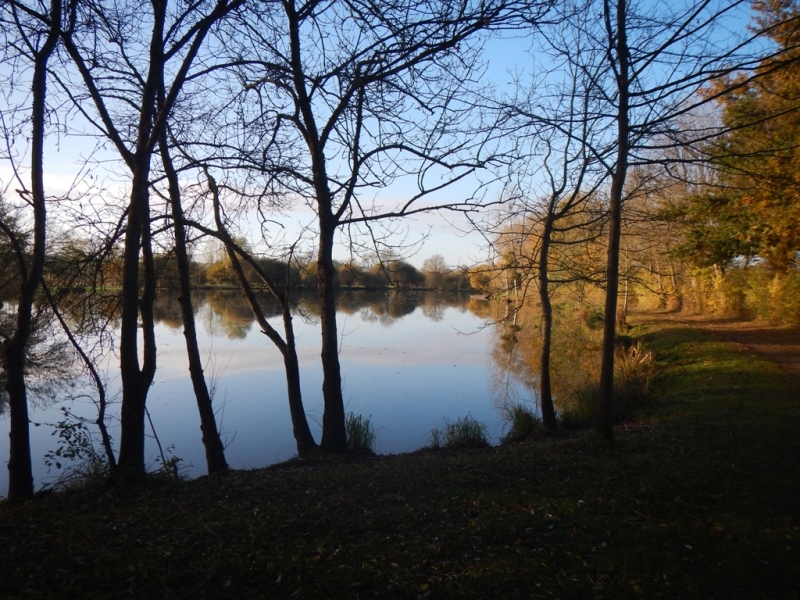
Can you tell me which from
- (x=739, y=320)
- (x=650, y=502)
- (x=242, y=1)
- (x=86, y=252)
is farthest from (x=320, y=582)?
(x=739, y=320)

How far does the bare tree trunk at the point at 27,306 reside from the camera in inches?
242

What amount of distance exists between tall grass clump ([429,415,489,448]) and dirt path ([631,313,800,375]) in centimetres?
761

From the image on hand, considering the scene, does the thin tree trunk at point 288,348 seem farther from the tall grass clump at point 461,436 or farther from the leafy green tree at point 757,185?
the leafy green tree at point 757,185

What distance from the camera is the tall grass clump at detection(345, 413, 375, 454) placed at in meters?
10.9

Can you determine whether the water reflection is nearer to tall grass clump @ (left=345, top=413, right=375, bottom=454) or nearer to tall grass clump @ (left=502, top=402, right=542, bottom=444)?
tall grass clump @ (left=502, top=402, right=542, bottom=444)

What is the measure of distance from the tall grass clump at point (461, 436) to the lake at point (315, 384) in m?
1.04

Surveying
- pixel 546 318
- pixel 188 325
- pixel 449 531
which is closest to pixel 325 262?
pixel 188 325

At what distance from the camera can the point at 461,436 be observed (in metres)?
11.3

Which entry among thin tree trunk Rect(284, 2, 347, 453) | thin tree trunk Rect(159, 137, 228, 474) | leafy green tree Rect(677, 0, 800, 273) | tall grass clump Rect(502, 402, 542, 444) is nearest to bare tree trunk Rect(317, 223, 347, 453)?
thin tree trunk Rect(284, 2, 347, 453)

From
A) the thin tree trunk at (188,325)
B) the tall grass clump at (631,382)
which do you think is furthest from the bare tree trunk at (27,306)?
the tall grass clump at (631,382)

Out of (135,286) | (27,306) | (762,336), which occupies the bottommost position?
(762,336)

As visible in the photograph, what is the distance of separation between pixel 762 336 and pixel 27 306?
68.4 feet

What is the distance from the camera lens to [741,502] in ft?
18.4

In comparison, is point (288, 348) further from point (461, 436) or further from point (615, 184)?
point (615, 184)
